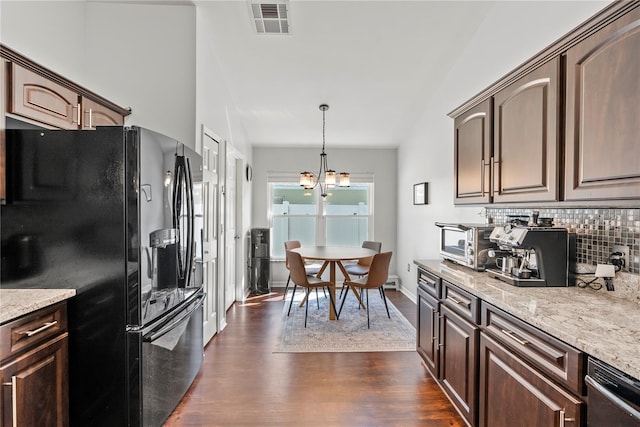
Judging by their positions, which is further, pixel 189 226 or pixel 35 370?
pixel 189 226

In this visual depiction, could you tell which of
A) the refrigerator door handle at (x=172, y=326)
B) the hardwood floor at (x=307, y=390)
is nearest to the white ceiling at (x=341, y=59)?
the refrigerator door handle at (x=172, y=326)

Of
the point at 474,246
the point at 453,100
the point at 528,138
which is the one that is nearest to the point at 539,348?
the point at 474,246

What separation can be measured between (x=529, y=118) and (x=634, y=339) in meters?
1.21

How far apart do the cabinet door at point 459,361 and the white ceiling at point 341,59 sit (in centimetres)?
244

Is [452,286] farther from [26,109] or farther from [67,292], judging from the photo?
[26,109]

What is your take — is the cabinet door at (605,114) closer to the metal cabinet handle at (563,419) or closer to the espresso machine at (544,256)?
the espresso machine at (544,256)

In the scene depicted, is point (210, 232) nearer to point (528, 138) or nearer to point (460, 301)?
point (460, 301)

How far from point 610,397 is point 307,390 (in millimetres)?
1891

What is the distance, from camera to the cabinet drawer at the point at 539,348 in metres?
1.14

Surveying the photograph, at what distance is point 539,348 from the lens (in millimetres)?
1298

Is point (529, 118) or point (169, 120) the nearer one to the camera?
point (529, 118)

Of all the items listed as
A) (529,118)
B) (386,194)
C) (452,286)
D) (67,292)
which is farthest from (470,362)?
(386,194)

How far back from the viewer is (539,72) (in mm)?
1755

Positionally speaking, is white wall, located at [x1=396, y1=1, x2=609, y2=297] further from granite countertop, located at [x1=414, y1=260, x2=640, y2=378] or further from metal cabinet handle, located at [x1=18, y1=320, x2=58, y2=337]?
metal cabinet handle, located at [x1=18, y1=320, x2=58, y2=337]
